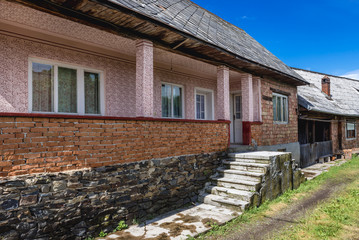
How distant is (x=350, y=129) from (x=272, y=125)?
34.2 feet

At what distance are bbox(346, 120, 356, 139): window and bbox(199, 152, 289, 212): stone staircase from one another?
42.4 feet

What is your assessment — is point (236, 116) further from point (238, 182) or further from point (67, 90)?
point (67, 90)

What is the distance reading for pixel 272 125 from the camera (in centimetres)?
993

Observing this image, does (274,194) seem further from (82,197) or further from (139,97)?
(82,197)

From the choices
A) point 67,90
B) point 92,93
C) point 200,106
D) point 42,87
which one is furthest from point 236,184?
point 42,87

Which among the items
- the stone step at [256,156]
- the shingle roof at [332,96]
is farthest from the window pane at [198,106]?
the shingle roof at [332,96]

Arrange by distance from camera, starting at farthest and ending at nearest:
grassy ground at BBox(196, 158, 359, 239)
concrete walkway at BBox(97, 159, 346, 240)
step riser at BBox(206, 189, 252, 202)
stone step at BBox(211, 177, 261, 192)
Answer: stone step at BBox(211, 177, 261, 192) < step riser at BBox(206, 189, 252, 202) < grassy ground at BBox(196, 158, 359, 239) < concrete walkway at BBox(97, 159, 346, 240)

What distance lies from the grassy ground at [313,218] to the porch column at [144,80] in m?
2.78

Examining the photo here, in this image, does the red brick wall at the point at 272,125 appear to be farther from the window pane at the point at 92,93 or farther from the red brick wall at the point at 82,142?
the window pane at the point at 92,93

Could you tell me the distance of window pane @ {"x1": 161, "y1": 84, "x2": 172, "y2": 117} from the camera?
8148 millimetres

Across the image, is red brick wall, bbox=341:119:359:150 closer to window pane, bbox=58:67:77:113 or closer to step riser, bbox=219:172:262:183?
step riser, bbox=219:172:262:183

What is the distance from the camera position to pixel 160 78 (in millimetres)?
7867

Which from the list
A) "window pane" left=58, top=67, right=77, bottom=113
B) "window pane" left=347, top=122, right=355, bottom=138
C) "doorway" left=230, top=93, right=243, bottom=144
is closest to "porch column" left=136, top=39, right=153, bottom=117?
"window pane" left=58, top=67, right=77, bottom=113

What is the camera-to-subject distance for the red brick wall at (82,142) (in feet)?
11.6
